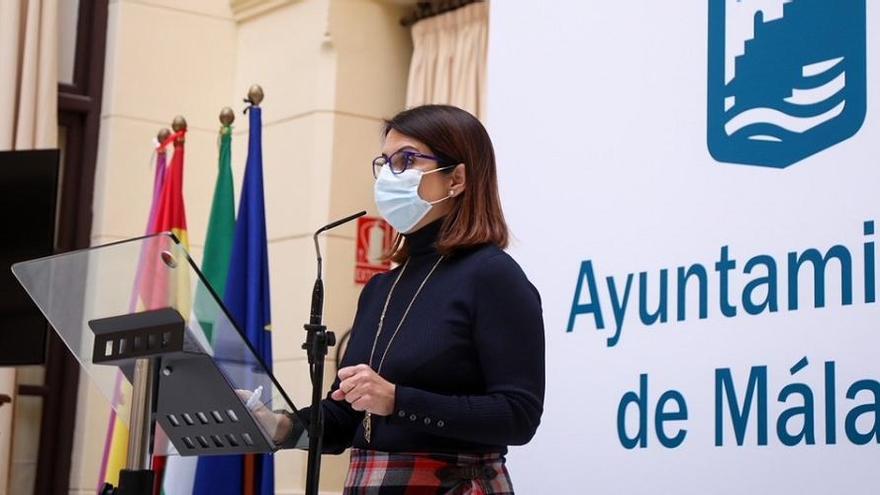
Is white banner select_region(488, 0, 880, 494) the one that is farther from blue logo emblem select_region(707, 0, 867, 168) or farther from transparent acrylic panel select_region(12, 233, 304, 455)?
transparent acrylic panel select_region(12, 233, 304, 455)

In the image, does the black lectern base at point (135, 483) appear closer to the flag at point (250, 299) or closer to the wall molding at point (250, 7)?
the flag at point (250, 299)

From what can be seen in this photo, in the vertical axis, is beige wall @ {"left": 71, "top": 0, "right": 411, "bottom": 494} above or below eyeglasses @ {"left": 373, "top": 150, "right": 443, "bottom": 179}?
above

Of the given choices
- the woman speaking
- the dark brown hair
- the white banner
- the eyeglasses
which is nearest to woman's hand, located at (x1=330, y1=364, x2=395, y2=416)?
the woman speaking

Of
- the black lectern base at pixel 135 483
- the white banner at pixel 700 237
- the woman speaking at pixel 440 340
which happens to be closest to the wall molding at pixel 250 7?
the white banner at pixel 700 237

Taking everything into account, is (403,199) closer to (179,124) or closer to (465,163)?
(465,163)

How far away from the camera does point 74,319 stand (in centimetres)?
221

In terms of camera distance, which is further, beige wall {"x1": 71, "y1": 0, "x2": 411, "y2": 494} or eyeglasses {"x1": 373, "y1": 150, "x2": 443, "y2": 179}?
beige wall {"x1": 71, "y1": 0, "x2": 411, "y2": 494}

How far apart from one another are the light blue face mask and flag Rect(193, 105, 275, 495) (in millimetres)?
2039

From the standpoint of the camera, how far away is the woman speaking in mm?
2197

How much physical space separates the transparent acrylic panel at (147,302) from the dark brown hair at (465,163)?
0.45 m

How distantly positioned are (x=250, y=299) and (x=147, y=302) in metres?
2.54

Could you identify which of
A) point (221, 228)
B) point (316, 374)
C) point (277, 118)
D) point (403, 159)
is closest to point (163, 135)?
point (221, 228)

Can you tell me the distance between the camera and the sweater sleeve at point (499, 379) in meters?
2.19

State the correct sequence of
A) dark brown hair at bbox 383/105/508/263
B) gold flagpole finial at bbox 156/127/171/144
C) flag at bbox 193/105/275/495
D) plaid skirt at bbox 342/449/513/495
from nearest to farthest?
1. plaid skirt at bbox 342/449/513/495
2. dark brown hair at bbox 383/105/508/263
3. flag at bbox 193/105/275/495
4. gold flagpole finial at bbox 156/127/171/144
